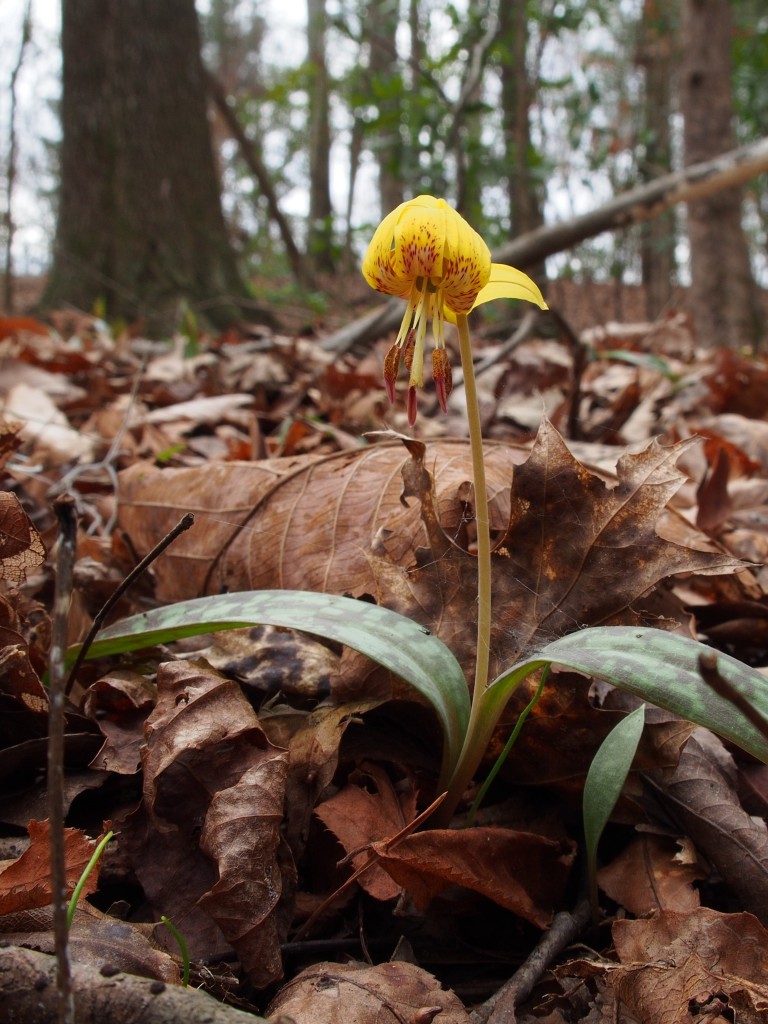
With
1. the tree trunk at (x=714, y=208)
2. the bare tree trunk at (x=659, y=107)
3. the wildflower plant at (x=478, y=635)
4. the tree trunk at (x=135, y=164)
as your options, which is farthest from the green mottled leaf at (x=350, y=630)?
the bare tree trunk at (x=659, y=107)

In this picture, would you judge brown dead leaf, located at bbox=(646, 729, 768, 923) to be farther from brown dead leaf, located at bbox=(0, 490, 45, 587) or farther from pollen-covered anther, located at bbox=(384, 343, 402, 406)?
brown dead leaf, located at bbox=(0, 490, 45, 587)

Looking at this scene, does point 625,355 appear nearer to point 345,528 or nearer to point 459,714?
point 345,528

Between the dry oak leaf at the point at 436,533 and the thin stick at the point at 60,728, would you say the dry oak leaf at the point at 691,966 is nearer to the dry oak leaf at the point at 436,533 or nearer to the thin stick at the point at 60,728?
the dry oak leaf at the point at 436,533

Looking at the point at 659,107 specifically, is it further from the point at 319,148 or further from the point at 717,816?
the point at 717,816

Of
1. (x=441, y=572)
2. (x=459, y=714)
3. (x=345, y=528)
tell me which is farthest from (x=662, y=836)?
(x=345, y=528)

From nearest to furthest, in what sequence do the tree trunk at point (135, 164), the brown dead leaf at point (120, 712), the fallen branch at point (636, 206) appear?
the brown dead leaf at point (120, 712) < the fallen branch at point (636, 206) < the tree trunk at point (135, 164)

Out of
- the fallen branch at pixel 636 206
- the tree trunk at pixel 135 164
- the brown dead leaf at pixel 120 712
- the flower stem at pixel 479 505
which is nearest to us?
the flower stem at pixel 479 505

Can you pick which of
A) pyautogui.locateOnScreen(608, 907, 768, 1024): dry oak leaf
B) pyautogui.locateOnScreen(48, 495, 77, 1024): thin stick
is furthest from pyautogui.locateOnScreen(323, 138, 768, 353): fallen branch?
pyautogui.locateOnScreen(48, 495, 77, 1024): thin stick
